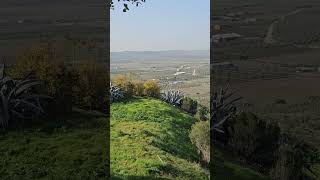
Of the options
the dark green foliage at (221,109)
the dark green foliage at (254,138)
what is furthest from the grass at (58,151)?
the dark green foliage at (254,138)

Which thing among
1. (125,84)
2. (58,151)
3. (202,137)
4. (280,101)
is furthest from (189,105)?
(58,151)

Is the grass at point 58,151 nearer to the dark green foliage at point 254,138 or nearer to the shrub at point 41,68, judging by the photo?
the shrub at point 41,68

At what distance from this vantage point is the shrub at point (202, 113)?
5961mm

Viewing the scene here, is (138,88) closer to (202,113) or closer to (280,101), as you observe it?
(202,113)

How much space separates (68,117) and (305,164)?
280cm

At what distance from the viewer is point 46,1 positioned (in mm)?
5352

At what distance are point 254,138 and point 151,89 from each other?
1587 mm

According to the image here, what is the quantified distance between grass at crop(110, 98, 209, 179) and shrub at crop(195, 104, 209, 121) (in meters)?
0.11

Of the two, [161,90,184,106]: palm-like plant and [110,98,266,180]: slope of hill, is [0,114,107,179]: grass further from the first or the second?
[161,90,184,106]: palm-like plant

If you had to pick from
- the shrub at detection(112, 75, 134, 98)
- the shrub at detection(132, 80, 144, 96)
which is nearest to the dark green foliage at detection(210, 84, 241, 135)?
the shrub at detection(132, 80, 144, 96)

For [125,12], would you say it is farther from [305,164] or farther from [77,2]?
[305,164]

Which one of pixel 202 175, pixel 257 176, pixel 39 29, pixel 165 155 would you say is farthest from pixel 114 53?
pixel 257 176

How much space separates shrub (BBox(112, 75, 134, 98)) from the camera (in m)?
6.09

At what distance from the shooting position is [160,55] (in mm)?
6137
